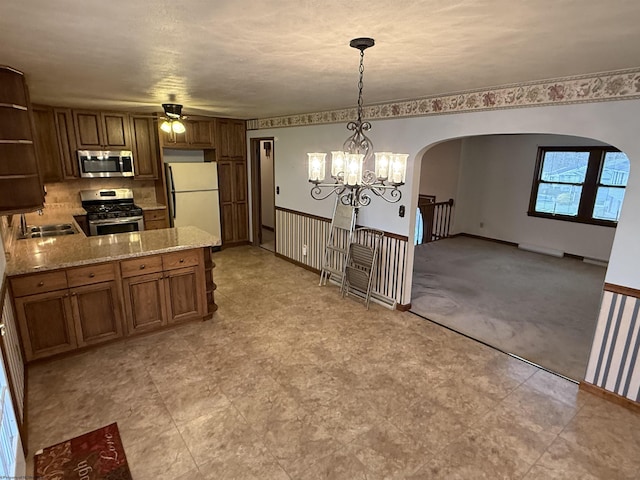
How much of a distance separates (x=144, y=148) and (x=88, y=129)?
757 mm

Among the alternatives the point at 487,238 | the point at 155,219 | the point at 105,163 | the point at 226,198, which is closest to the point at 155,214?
the point at 155,219

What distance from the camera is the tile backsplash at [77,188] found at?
5191 millimetres

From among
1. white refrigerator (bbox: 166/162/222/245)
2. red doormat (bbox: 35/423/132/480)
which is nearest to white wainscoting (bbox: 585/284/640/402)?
red doormat (bbox: 35/423/132/480)

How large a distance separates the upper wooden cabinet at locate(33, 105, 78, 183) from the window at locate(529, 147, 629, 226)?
7785 millimetres

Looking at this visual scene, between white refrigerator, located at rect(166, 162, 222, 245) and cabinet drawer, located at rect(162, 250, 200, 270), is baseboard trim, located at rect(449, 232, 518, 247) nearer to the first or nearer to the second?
white refrigerator, located at rect(166, 162, 222, 245)

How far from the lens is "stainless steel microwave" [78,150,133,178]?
5055mm

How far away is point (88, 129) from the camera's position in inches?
199

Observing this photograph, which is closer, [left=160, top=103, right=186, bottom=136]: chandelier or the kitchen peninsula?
the kitchen peninsula

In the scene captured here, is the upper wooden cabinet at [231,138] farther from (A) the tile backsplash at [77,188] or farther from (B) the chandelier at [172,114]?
(B) the chandelier at [172,114]

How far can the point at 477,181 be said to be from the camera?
7.68 m

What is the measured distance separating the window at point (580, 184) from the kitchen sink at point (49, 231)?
24.9ft

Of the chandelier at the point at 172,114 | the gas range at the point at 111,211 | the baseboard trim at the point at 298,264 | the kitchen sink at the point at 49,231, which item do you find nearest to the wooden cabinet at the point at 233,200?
the baseboard trim at the point at 298,264

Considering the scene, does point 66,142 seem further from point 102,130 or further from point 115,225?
point 115,225

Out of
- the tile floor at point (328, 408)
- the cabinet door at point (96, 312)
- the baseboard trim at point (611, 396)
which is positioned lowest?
the tile floor at point (328, 408)
